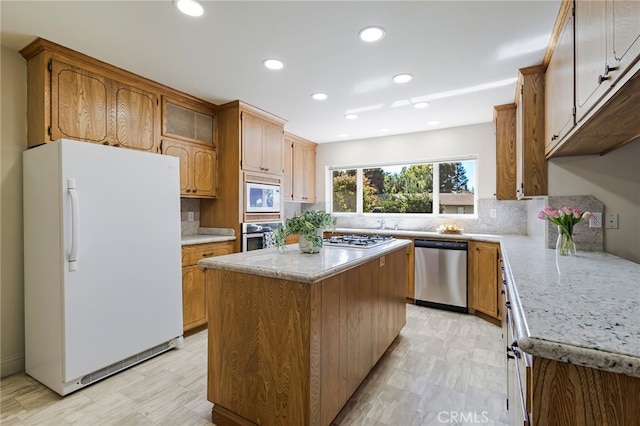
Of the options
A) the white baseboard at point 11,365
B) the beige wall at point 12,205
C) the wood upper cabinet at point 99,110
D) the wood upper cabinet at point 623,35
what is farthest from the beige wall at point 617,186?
the white baseboard at point 11,365

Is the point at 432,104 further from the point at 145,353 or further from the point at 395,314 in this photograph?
the point at 145,353

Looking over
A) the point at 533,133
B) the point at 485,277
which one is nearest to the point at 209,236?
the point at 485,277

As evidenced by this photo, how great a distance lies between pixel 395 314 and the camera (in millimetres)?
2705

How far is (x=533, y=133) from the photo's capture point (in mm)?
2416

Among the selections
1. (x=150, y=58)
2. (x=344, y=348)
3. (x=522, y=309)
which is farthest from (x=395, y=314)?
(x=150, y=58)

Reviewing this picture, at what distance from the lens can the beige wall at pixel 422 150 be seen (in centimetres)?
405

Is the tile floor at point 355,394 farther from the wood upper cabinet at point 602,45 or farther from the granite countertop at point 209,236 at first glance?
the wood upper cabinet at point 602,45

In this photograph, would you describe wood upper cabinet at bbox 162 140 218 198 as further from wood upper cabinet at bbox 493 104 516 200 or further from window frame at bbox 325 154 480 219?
wood upper cabinet at bbox 493 104 516 200

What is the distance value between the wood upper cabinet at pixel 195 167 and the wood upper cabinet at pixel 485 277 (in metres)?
3.18

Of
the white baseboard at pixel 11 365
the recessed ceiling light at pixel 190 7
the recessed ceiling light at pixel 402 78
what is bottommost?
the white baseboard at pixel 11 365

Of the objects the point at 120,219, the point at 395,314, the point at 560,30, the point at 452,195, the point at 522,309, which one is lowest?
the point at 395,314

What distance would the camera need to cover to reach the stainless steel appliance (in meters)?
3.42

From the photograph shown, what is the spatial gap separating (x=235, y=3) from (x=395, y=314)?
2.64m

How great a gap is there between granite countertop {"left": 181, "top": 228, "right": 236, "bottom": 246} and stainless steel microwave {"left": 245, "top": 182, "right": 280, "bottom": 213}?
345 millimetres
